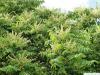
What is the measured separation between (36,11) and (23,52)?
342 cm

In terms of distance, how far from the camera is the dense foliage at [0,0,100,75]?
38.6 ft

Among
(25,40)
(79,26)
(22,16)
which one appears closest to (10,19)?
(22,16)

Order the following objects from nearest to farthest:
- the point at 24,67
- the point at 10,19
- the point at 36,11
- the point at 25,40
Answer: the point at 24,67 → the point at 25,40 → the point at 10,19 → the point at 36,11

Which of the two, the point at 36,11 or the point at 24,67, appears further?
the point at 36,11

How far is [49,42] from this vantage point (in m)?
12.7

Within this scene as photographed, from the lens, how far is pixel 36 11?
50.3 feet

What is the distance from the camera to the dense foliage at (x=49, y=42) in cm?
1177

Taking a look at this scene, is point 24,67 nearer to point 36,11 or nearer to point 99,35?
point 99,35

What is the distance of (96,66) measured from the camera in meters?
12.4

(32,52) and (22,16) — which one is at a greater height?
(22,16)

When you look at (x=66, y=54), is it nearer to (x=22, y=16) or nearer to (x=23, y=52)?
(x=23, y=52)

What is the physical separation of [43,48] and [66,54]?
1.37 metres

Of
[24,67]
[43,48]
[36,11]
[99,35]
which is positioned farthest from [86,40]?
[36,11]

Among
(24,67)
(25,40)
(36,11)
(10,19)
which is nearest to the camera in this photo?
(24,67)
